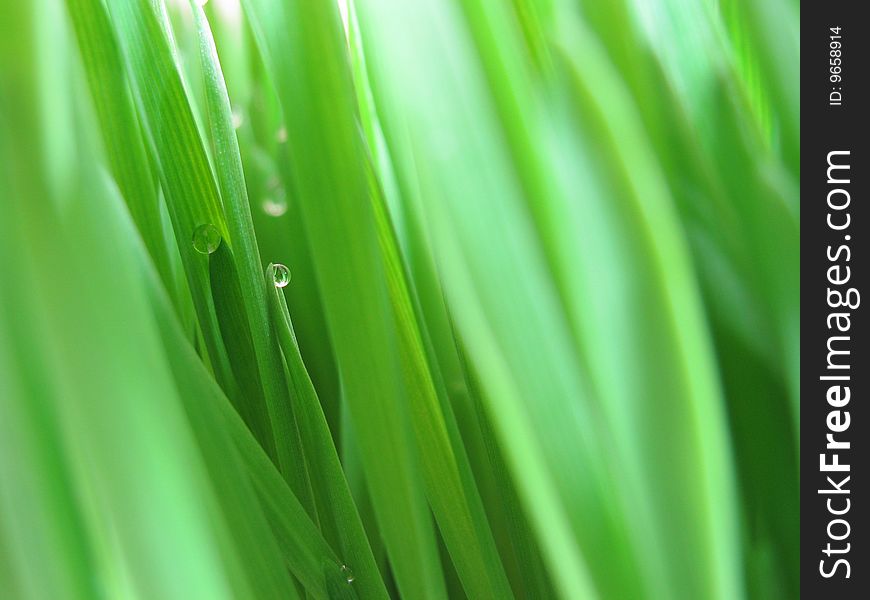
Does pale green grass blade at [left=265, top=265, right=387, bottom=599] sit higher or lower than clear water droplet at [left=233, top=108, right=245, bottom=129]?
lower

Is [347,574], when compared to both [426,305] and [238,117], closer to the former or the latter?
[426,305]

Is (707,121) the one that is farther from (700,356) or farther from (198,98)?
(198,98)

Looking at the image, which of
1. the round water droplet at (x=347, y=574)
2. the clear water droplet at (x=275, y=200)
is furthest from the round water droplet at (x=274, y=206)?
the round water droplet at (x=347, y=574)

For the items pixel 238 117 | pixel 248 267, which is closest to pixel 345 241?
pixel 248 267

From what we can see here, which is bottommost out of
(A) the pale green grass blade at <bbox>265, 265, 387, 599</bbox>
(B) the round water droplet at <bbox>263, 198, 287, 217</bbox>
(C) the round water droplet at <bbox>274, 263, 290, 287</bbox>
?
(A) the pale green grass blade at <bbox>265, 265, 387, 599</bbox>

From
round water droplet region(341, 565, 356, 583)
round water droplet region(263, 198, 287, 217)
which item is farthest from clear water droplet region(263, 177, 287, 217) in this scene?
round water droplet region(341, 565, 356, 583)

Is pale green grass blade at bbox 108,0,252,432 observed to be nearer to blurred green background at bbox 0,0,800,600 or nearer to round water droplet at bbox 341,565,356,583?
blurred green background at bbox 0,0,800,600

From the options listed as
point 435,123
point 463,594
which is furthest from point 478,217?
point 463,594

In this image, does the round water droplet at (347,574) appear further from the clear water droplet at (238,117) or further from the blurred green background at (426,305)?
the clear water droplet at (238,117)
